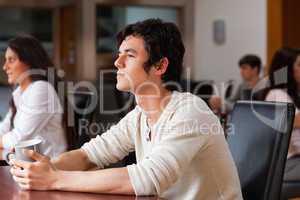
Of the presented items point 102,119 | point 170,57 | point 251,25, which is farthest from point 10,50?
point 251,25

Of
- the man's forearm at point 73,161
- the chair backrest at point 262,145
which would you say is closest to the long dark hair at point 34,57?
the man's forearm at point 73,161

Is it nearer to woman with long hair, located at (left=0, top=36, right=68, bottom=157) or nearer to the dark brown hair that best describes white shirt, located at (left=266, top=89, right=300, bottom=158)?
woman with long hair, located at (left=0, top=36, right=68, bottom=157)

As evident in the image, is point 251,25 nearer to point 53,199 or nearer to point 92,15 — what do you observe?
point 92,15

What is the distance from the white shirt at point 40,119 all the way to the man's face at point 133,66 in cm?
117

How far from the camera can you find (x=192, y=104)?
1737 mm

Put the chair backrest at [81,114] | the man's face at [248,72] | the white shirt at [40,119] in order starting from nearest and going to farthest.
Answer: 1. the white shirt at [40,119]
2. the chair backrest at [81,114]
3. the man's face at [248,72]

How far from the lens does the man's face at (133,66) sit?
1.78 m

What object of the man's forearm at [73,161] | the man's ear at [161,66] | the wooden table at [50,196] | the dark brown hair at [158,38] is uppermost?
the dark brown hair at [158,38]

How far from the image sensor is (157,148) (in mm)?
1596

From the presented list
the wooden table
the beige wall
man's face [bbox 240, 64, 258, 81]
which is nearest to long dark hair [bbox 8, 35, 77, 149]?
the wooden table

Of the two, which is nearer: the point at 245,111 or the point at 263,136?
the point at 263,136

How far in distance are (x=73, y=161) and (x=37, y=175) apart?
1.03ft

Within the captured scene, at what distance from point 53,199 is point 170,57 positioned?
0.63m

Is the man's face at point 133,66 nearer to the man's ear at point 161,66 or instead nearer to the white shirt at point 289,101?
the man's ear at point 161,66
